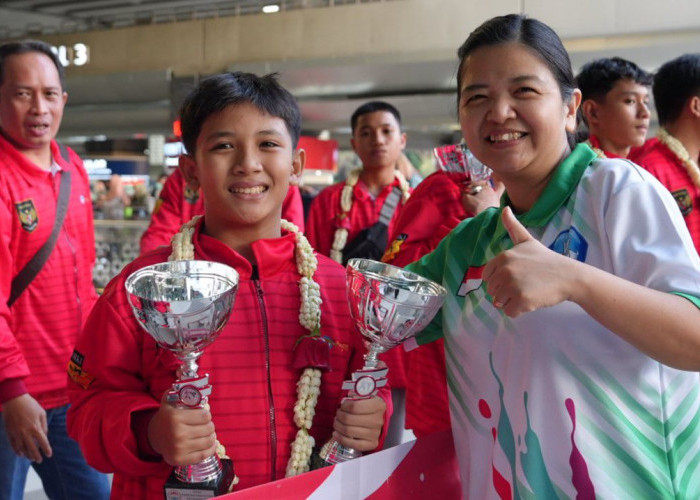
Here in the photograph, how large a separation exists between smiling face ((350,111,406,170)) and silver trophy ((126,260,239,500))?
2.82 m

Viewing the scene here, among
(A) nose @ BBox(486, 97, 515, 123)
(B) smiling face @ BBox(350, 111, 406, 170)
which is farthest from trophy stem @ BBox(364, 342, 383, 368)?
(B) smiling face @ BBox(350, 111, 406, 170)

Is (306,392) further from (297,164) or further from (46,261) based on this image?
(46,261)

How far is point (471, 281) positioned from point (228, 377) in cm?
49

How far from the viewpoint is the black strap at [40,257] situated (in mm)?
2227

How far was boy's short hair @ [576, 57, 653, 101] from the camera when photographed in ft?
9.84

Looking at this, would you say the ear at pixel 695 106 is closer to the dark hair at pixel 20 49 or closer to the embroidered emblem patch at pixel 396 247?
the embroidered emblem patch at pixel 396 247

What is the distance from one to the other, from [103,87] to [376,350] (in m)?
10.1

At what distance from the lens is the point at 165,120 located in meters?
11.4

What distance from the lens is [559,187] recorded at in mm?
1151

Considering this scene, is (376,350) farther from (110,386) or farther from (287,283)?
(110,386)

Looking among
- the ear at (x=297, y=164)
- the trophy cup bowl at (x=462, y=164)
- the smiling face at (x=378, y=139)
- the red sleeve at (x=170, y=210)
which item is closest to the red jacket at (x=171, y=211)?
the red sleeve at (x=170, y=210)

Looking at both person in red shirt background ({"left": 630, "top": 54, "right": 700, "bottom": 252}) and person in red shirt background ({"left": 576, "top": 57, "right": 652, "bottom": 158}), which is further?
person in red shirt background ({"left": 576, "top": 57, "right": 652, "bottom": 158})

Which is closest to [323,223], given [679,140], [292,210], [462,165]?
[292,210]

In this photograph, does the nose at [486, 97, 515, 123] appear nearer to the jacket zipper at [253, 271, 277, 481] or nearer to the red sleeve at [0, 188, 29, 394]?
the jacket zipper at [253, 271, 277, 481]
